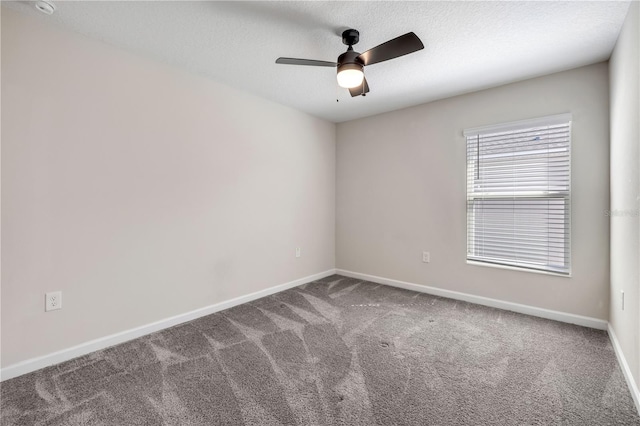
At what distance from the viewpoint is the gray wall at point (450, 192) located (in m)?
2.66

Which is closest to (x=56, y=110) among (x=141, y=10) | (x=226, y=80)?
(x=141, y=10)

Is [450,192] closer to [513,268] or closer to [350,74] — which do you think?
[513,268]

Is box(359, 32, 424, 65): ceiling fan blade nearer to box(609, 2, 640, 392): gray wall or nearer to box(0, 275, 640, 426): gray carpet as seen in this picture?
box(609, 2, 640, 392): gray wall

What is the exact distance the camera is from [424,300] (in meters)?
3.44

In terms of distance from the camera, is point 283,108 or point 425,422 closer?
point 425,422

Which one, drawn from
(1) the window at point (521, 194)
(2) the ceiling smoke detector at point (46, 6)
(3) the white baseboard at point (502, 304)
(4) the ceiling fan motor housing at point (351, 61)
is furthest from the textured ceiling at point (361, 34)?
(3) the white baseboard at point (502, 304)

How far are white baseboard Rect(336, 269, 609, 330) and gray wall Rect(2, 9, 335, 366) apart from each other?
163cm

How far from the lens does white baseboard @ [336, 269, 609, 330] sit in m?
2.70

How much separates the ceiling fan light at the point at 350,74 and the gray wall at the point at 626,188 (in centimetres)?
160

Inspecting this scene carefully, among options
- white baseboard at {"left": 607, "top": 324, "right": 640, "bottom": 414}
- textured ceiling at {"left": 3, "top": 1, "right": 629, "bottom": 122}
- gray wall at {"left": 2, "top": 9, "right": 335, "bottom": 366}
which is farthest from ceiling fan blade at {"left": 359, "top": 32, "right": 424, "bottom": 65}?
white baseboard at {"left": 607, "top": 324, "right": 640, "bottom": 414}

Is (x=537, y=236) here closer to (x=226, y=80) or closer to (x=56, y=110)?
(x=226, y=80)

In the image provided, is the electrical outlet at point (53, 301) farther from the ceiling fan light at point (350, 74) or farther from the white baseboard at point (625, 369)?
the white baseboard at point (625, 369)

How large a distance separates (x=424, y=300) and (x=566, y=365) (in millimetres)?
1459

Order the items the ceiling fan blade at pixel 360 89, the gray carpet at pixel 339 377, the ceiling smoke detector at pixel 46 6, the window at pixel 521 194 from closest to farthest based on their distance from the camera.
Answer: the gray carpet at pixel 339 377 < the ceiling smoke detector at pixel 46 6 < the ceiling fan blade at pixel 360 89 < the window at pixel 521 194
